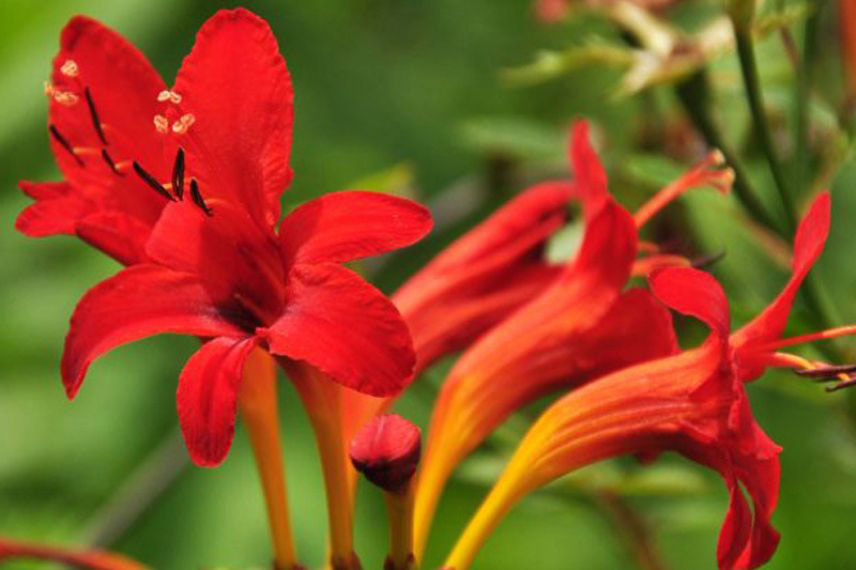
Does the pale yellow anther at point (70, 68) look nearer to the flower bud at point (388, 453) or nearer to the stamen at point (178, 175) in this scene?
the stamen at point (178, 175)

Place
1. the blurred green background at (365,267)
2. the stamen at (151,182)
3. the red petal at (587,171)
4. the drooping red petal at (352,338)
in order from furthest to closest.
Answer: the blurred green background at (365,267) → the red petal at (587,171) → the stamen at (151,182) → the drooping red petal at (352,338)

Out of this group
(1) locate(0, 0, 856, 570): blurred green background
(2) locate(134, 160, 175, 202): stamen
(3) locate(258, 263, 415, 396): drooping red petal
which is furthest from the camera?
(1) locate(0, 0, 856, 570): blurred green background

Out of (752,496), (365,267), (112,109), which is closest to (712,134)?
(752,496)

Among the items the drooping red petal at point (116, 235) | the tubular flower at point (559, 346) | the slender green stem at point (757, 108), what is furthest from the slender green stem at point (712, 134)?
the drooping red petal at point (116, 235)

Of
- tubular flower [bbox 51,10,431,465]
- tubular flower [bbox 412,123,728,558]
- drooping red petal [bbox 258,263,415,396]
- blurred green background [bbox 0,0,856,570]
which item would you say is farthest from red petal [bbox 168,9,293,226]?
blurred green background [bbox 0,0,856,570]

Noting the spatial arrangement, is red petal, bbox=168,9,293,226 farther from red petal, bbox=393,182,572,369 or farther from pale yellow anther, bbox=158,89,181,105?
red petal, bbox=393,182,572,369

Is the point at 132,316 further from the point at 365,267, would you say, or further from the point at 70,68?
the point at 365,267

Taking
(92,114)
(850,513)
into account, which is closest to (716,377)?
(92,114)
